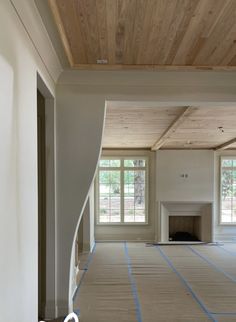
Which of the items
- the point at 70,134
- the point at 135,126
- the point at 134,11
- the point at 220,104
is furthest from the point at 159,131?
the point at 134,11

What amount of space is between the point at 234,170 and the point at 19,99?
9.28 m

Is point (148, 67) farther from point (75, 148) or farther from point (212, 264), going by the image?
point (212, 264)

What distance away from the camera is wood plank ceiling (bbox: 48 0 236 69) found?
6.64 ft

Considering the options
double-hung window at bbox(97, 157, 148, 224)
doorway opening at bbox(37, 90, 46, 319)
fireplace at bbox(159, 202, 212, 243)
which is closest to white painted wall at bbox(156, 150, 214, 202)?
fireplace at bbox(159, 202, 212, 243)

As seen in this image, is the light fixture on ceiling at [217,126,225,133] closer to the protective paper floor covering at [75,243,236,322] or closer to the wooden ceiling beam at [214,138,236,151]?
the wooden ceiling beam at [214,138,236,151]

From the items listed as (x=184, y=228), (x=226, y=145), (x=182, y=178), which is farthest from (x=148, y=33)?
(x=184, y=228)

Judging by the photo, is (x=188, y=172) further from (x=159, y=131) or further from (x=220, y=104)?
(x=220, y=104)

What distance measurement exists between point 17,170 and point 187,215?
29.1ft

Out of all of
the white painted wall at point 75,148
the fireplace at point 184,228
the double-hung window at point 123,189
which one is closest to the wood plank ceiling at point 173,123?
the white painted wall at point 75,148

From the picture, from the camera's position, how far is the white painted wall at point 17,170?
164 cm

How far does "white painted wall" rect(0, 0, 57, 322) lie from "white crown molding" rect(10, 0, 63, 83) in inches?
1.0

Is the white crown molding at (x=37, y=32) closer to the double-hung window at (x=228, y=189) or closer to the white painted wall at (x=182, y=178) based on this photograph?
the white painted wall at (x=182, y=178)

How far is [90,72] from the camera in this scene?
10.7 ft

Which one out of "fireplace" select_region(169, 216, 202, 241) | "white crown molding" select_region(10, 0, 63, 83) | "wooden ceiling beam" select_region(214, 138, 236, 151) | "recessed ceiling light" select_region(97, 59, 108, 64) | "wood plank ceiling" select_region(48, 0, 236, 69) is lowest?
"fireplace" select_region(169, 216, 202, 241)
